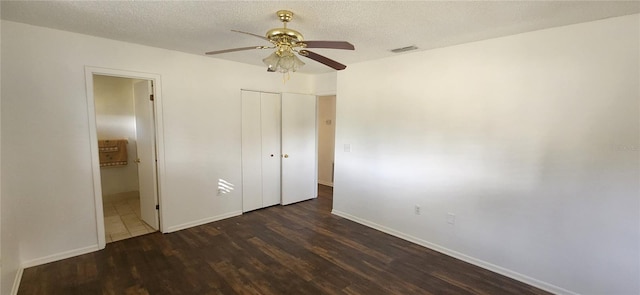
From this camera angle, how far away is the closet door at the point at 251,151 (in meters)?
4.25

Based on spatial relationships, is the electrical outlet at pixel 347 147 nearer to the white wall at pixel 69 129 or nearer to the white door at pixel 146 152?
the white wall at pixel 69 129

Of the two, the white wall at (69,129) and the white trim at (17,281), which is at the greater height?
the white wall at (69,129)

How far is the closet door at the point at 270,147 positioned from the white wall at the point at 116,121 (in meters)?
2.61

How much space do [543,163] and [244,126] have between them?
12.1ft

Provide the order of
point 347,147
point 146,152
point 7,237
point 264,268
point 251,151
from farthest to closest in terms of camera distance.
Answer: point 251,151
point 347,147
point 146,152
point 264,268
point 7,237

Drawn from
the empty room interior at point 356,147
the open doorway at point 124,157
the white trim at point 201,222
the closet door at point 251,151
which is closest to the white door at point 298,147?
the closet door at point 251,151

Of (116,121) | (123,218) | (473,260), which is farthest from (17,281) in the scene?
(473,260)

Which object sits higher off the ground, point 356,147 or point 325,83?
point 325,83

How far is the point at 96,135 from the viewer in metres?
2.97

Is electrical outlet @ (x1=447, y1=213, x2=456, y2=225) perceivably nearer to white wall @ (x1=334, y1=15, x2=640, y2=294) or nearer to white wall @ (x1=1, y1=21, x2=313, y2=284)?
white wall @ (x1=334, y1=15, x2=640, y2=294)

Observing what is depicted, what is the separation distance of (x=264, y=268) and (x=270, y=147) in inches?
87.7

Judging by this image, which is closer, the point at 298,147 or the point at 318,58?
the point at 318,58

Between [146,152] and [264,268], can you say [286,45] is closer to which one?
[264,268]

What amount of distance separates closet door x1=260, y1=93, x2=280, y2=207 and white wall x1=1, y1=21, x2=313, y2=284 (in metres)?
0.82
